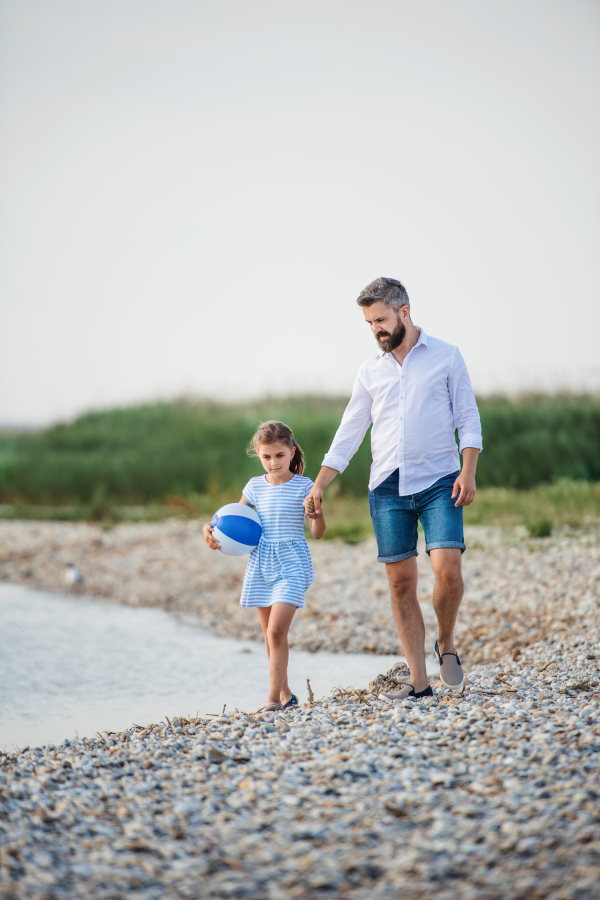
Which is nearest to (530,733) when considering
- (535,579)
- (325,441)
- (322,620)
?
(322,620)

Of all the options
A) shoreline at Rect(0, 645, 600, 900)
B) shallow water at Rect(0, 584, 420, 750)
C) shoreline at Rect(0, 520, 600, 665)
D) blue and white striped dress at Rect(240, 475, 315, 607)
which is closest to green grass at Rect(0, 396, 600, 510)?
shoreline at Rect(0, 520, 600, 665)

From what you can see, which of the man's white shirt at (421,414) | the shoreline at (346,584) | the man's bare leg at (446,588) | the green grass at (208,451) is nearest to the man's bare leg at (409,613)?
the man's bare leg at (446,588)

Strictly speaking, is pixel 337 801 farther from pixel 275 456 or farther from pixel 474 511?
pixel 474 511

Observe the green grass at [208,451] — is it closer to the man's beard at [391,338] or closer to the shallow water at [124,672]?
the shallow water at [124,672]

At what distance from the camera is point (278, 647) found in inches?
165

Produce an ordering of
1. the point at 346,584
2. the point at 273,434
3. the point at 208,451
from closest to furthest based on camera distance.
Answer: the point at 273,434 < the point at 346,584 < the point at 208,451

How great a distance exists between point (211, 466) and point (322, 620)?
10.7 meters

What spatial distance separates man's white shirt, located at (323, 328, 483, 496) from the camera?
3922 millimetres

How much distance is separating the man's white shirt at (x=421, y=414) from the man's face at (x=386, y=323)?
0.35 ft

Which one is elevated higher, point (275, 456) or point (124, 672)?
point (275, 456)

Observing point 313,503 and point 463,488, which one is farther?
point 313,503

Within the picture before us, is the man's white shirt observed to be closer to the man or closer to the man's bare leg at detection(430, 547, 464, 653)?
the man

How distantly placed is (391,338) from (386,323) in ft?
0.26

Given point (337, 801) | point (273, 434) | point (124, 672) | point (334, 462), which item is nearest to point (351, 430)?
point (334, 462)
